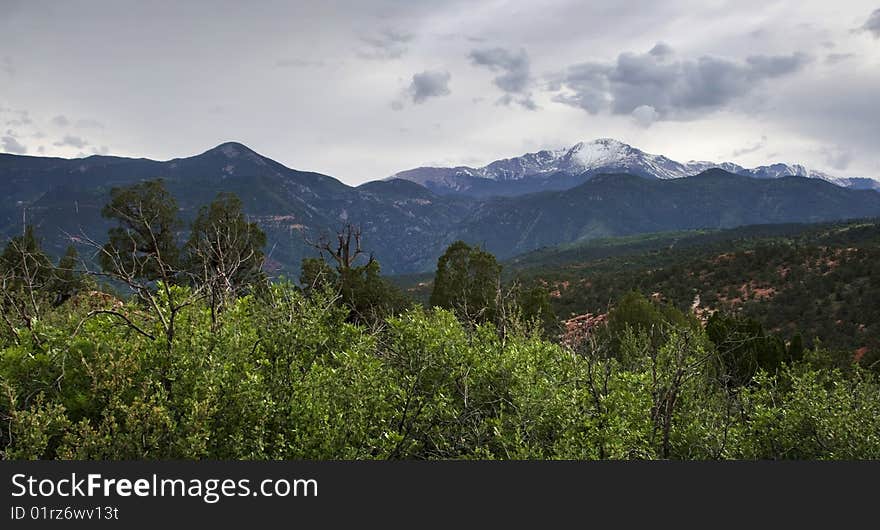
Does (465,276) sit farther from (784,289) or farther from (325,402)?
(784,289)

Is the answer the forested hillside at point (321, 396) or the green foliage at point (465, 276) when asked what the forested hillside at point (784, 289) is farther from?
the forested hillside at point (321, 396)

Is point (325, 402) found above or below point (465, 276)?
below

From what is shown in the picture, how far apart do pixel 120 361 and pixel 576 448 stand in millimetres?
7292

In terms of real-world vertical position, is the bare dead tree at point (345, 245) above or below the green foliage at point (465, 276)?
above

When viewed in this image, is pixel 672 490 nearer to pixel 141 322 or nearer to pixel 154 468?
pixel 154 468

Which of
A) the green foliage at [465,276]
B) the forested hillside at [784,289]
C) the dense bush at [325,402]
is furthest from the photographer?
the forested hillside at [784,289]

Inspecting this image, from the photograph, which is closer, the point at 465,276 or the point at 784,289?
the point at 465,276

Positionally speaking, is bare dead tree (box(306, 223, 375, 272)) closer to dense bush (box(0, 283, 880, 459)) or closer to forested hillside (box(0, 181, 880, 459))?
forested hillside (box(0, 181, 880, 459))

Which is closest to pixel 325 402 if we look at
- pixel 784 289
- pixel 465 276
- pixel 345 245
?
pixel 465 276

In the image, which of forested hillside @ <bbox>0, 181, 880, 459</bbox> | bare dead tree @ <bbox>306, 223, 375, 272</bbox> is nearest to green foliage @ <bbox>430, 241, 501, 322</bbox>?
bare dead tree @ <bbox>306, 223, 375, 272</bbox>

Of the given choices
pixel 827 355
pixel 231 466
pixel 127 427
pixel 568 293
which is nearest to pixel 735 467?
pixel 231 466

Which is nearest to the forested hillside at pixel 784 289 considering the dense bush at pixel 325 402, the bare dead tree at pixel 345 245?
the bare dead tree at pixel 345 245

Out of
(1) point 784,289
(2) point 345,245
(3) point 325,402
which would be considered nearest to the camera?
(3) point 325,402

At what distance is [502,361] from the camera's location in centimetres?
1178
